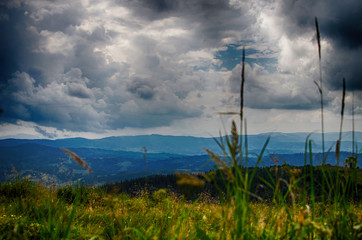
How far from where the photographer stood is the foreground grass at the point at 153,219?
2.50m

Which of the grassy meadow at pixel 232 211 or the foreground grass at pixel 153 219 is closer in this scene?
the grassy meadow at pixel 232 211

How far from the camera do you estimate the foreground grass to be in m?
2.50

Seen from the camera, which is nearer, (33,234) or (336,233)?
(336,233)

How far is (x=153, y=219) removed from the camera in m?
5.58

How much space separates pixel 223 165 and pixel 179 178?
39 centimetres

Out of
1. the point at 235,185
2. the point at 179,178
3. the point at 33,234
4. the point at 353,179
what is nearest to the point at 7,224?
the point at 33,234

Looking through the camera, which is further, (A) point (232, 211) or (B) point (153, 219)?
(B) point (153, 219)

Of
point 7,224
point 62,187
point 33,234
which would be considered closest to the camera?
point 33,234

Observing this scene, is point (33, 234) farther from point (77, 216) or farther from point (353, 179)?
point (353, 179)

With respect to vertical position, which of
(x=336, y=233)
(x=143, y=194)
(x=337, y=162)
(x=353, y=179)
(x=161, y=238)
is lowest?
(x=143, y=194)

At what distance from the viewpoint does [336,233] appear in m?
2.52

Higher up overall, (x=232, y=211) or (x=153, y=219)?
(x=232, y=211)

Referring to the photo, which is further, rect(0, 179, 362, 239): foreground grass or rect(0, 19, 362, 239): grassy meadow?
rect(0, 179, 362, 239): foreground grass

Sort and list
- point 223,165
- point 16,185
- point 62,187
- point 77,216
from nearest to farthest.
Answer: point 223,165 → point 77,216 → point 16,185 → point 62,187
